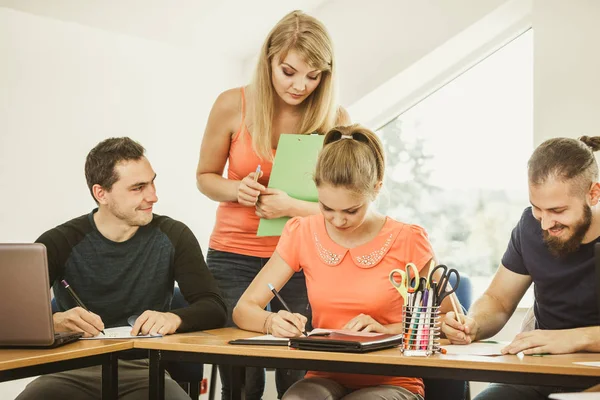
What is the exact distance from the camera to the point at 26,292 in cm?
194

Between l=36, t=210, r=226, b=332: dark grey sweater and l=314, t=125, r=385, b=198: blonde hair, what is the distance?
587 millimetres

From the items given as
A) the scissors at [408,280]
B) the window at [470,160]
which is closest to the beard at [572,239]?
the scissors at [408,280]

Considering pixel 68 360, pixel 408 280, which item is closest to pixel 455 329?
pixel 408 280

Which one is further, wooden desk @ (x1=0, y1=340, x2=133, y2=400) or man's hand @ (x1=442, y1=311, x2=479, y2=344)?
man's hand @ (x1=442, y1=311, x2=479, y2=344)

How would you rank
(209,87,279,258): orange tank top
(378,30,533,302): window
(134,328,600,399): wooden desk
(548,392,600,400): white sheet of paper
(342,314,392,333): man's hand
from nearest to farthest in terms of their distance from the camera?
(548,392,600,400): white sheet of paper < (134,328,600,399): wooden desk < (342,314,392,333): man's hand < (209,87,279,258): orange tank top < (378,30,533,302): window

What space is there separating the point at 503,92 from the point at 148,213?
2111 mm

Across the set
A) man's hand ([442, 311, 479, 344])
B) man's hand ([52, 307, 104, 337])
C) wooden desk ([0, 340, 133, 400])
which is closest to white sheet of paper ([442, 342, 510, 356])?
man's hand ([442, 311, 479, 344])

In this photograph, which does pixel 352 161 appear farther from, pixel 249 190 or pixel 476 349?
pixel 476 349

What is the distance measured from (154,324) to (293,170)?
26.7 inches

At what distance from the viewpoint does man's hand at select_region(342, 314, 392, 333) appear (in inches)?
82.5

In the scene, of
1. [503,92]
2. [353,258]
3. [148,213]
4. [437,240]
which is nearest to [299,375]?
[353,258]

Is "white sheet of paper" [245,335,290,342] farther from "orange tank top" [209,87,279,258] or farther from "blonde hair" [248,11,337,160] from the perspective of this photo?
"blonde hair" [248,11,337,160]

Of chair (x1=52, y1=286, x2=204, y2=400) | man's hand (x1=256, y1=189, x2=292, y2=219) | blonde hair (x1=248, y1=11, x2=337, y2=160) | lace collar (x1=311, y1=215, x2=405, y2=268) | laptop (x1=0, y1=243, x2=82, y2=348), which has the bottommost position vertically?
chair (x1=52, y1=286, x2=204, y2=400)

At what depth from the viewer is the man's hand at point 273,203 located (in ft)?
8.26
